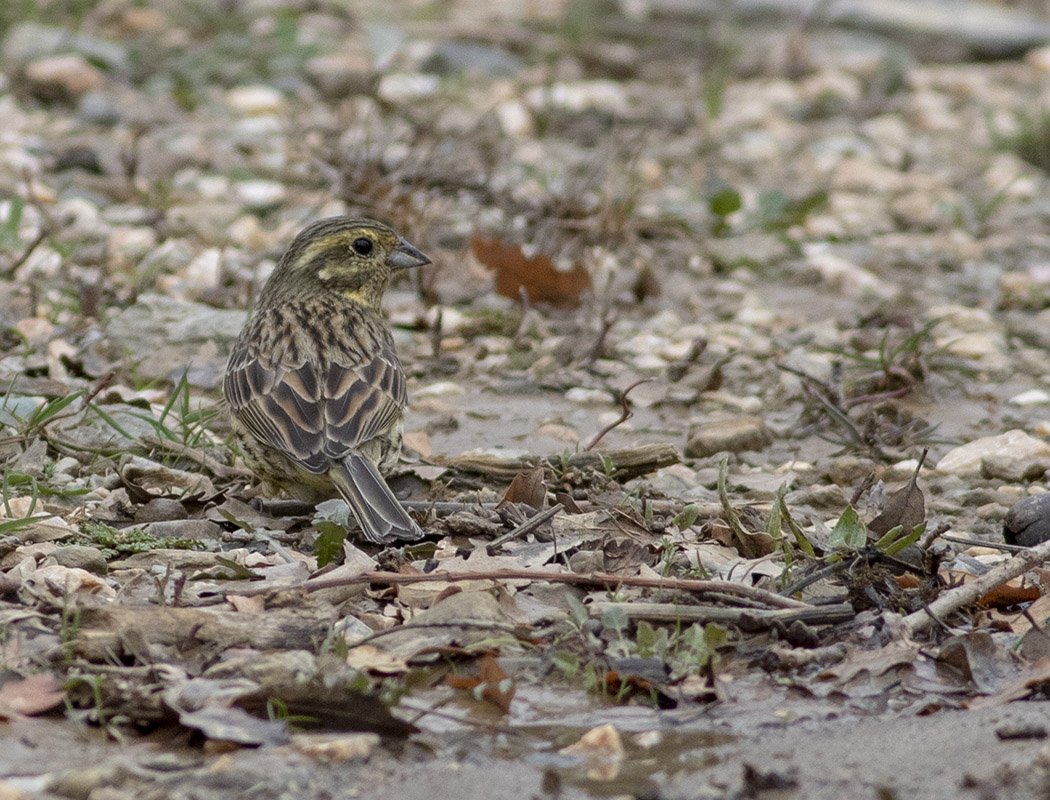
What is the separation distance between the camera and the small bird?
4.71m

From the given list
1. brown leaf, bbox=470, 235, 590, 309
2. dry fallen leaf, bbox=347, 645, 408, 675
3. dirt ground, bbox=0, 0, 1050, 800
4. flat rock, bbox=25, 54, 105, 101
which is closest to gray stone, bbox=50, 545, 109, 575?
dirt ground, bbox=0, 0, 1050, 800

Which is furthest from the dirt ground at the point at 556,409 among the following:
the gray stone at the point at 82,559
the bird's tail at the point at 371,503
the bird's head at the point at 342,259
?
the bird's head at the point at 342,259

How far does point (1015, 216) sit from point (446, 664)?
6.94 meters

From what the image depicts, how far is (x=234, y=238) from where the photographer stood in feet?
26.6

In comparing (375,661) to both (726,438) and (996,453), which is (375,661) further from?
(996,453)

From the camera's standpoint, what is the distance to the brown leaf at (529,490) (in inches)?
183

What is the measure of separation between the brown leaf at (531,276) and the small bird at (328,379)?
5.34ft

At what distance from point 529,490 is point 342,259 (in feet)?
5.44

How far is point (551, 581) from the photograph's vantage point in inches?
155

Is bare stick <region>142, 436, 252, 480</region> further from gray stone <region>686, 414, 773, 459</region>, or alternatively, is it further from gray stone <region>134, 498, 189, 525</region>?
gray stone <region>686, 414, 773, 459</region>

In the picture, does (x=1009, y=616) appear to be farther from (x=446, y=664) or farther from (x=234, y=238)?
(x=234, y=238)

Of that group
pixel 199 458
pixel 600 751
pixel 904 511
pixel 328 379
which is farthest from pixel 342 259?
pixel 600 751

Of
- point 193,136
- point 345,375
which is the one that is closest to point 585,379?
point 345,375

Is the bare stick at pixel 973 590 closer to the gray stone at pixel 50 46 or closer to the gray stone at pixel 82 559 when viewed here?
the gray stone at pixel 82 559
